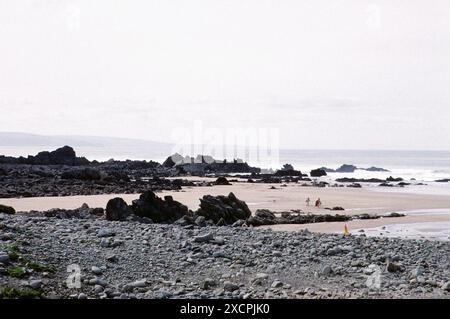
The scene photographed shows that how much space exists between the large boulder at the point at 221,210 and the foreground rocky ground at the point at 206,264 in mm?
7515

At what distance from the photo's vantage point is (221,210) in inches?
1088

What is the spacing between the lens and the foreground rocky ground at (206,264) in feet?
40.8

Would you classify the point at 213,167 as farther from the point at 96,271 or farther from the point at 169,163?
the point at 96,271

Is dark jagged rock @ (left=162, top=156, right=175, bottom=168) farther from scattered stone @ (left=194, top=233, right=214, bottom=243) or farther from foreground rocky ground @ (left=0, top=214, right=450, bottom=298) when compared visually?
scattered stone @ (left=194, top=233, right=214, bottom=243)

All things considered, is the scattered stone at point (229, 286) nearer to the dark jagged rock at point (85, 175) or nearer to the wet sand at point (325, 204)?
the wet sand at point (325, 204)

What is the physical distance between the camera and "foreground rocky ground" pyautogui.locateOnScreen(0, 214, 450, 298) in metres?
12.4

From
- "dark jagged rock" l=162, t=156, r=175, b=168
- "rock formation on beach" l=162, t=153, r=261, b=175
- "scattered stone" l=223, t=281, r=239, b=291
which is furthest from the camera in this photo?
"dark jagged rock" l=162, t=156, r=175, b=168

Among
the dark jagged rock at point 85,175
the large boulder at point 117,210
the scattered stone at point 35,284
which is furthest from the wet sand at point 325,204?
the scattered stone at point 35,284

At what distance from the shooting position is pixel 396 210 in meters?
37.5

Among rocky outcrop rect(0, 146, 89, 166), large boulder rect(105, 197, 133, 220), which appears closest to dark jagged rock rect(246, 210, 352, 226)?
large boulder rect(105, 197, 133, 220)

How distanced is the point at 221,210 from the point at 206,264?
12.9 meters

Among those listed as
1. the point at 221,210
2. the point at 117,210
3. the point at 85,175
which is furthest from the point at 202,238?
the point at 85,175

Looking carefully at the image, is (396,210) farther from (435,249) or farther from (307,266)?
(307,266)

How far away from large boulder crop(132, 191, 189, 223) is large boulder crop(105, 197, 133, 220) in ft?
2.34
